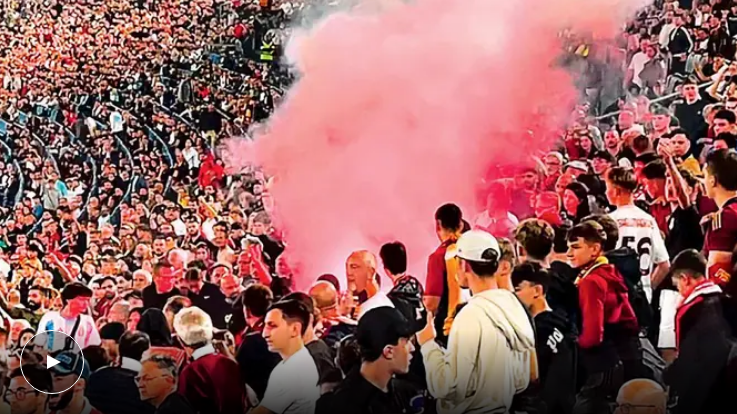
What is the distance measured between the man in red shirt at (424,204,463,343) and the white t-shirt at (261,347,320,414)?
1.74 feet

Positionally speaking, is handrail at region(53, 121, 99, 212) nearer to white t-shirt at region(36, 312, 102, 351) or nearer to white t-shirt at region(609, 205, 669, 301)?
white t-shirt at region(36, 312, 102, 351)

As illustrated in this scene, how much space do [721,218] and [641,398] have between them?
0.76 metres

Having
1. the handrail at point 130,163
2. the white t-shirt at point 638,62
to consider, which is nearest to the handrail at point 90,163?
the handrail at point 130,163

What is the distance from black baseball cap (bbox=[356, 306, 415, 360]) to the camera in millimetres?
3916

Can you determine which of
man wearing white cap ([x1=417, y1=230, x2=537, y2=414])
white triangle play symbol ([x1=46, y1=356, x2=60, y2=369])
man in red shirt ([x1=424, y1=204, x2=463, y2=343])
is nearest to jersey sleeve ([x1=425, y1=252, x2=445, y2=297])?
man in red shirt ([x1=424, y1=204, x2=463, y2=343])

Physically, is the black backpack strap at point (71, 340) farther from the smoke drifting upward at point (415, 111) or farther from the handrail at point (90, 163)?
the smoke drifting upward at point (415, 111)

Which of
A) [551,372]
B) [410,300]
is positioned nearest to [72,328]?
[410,300]

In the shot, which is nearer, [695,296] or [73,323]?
[695,296]

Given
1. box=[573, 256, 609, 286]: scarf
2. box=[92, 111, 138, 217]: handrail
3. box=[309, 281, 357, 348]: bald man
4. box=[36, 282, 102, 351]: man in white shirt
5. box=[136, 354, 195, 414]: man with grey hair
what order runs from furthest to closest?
box=[92, 111, 138, 217]: handrail
box=[36, 282, 102, 351]: man in white shirt
box=[136, 354, 195, 414]: man with grey hair
box=[309, 281, 357, 348]: bald man
box=[573, 256, 609, 286]: scarf

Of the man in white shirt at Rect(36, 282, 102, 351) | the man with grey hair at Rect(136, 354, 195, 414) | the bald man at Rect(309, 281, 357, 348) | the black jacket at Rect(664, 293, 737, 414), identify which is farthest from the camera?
the man in white shirt at Rect(36, 282, 102, 351)

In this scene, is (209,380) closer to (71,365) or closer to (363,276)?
(71,365)

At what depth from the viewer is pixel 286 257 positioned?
4.14m

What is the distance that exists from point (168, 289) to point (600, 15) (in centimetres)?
211

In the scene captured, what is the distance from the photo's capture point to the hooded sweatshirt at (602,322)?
152 inches
